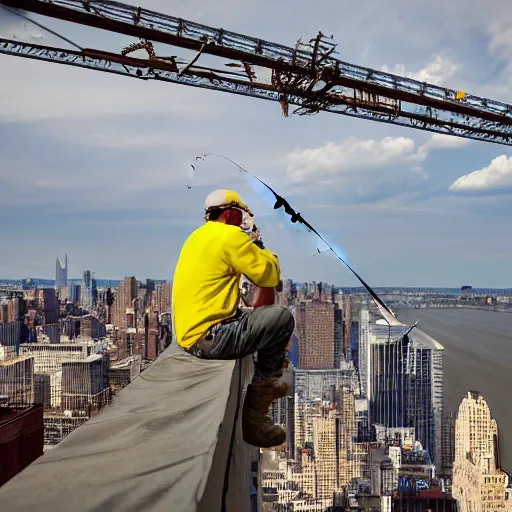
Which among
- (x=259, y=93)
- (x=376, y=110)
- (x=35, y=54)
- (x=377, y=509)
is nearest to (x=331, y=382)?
(x=377, y=509)

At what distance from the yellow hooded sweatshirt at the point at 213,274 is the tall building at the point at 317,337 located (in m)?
6.25

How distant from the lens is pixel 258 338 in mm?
1083

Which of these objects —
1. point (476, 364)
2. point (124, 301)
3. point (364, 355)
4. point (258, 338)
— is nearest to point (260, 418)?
point (258, 338)

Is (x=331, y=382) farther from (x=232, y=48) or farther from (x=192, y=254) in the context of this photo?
(x=192, y=254)

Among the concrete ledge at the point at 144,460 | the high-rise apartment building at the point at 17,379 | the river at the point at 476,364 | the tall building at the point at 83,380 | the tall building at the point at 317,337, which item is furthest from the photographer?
the river at the point at 476,364

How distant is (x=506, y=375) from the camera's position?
514 inches

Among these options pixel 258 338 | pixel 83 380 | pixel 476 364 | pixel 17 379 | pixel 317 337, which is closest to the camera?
pixel 258 338

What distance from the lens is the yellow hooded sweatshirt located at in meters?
1.09

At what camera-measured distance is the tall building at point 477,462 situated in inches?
380

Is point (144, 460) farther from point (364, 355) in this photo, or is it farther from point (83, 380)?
point (364, 355)

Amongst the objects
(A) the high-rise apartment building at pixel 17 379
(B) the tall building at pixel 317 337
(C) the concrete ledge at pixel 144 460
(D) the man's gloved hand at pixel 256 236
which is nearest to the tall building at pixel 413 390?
(B) the tall building at pixel 317 337

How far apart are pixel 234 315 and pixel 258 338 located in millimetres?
97

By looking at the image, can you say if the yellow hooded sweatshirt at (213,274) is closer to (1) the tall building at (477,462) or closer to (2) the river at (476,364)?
(2) the river at (476,364)

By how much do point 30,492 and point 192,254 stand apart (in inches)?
26.4
